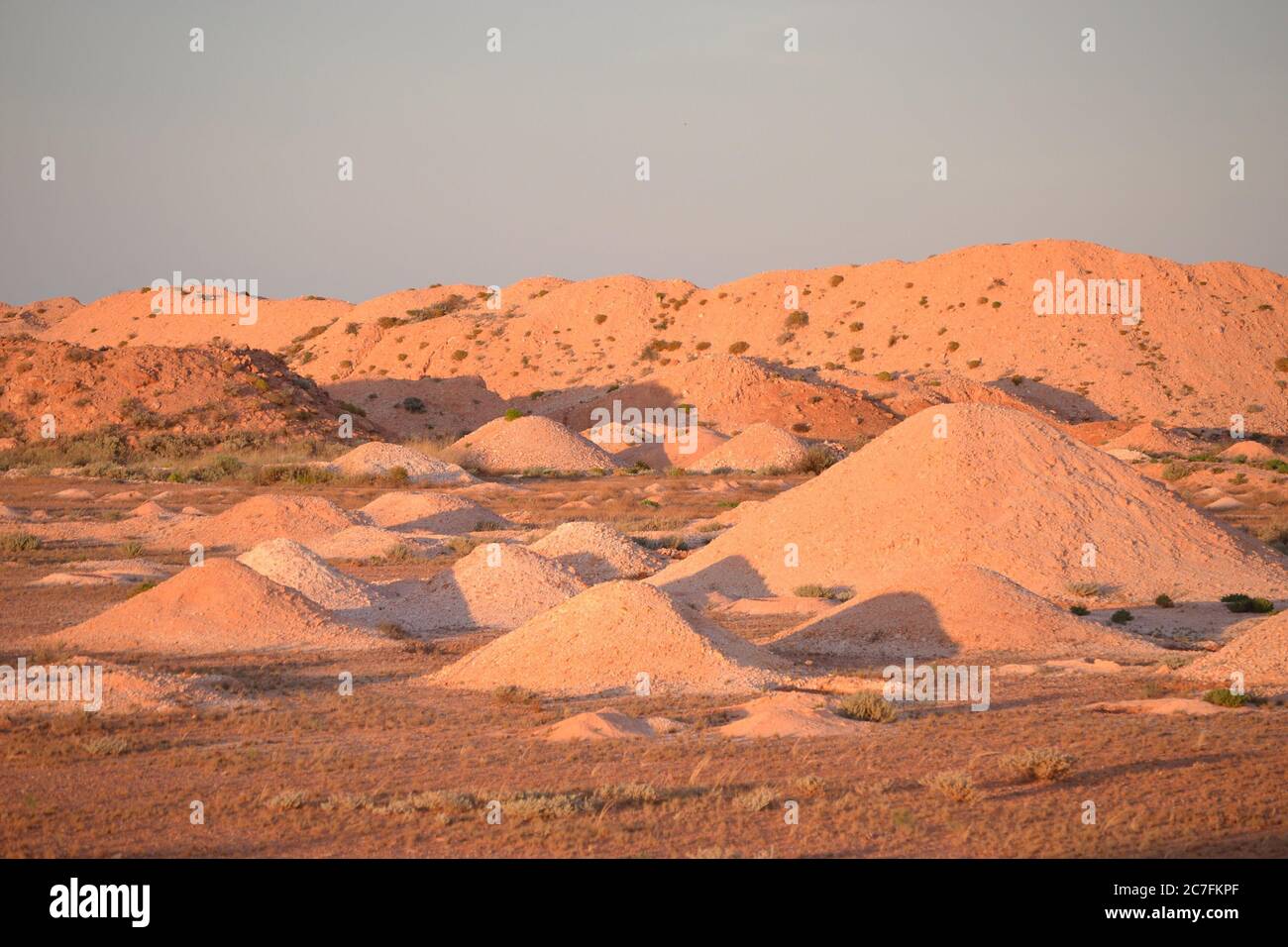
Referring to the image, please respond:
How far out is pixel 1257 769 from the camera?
9078mm

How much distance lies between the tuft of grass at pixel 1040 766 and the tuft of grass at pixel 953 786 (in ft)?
Result: 1.35

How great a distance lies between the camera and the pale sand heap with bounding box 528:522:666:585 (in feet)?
66.8

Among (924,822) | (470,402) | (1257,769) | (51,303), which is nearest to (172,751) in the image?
(924,822)

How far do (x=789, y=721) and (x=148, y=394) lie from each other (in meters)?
43.6

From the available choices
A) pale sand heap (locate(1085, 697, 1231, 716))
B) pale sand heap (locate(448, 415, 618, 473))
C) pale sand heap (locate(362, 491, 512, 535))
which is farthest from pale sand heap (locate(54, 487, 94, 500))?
pale sand heap (locate(1085, 697, 1231, 716))

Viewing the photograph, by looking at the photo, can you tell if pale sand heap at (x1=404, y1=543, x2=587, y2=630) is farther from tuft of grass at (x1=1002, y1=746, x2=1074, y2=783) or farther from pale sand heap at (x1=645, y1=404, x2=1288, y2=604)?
tuft of grass at (x1=1002, y1=746, x2=1074, y2=783)

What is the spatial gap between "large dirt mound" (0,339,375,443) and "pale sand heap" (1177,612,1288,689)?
39927 mm

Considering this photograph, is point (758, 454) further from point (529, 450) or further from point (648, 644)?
point (648, 644)

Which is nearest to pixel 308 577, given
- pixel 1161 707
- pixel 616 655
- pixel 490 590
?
pixel 490 590

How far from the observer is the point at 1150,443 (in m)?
45.5

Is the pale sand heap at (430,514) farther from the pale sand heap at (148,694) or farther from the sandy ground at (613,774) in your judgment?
the pale sand heap at (148,694)

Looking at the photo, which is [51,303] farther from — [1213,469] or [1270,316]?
[1213,469]

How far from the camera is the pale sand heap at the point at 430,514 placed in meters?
26.6

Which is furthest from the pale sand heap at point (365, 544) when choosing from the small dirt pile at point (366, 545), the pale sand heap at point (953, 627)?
the pale sand heap at point (953, 627)
